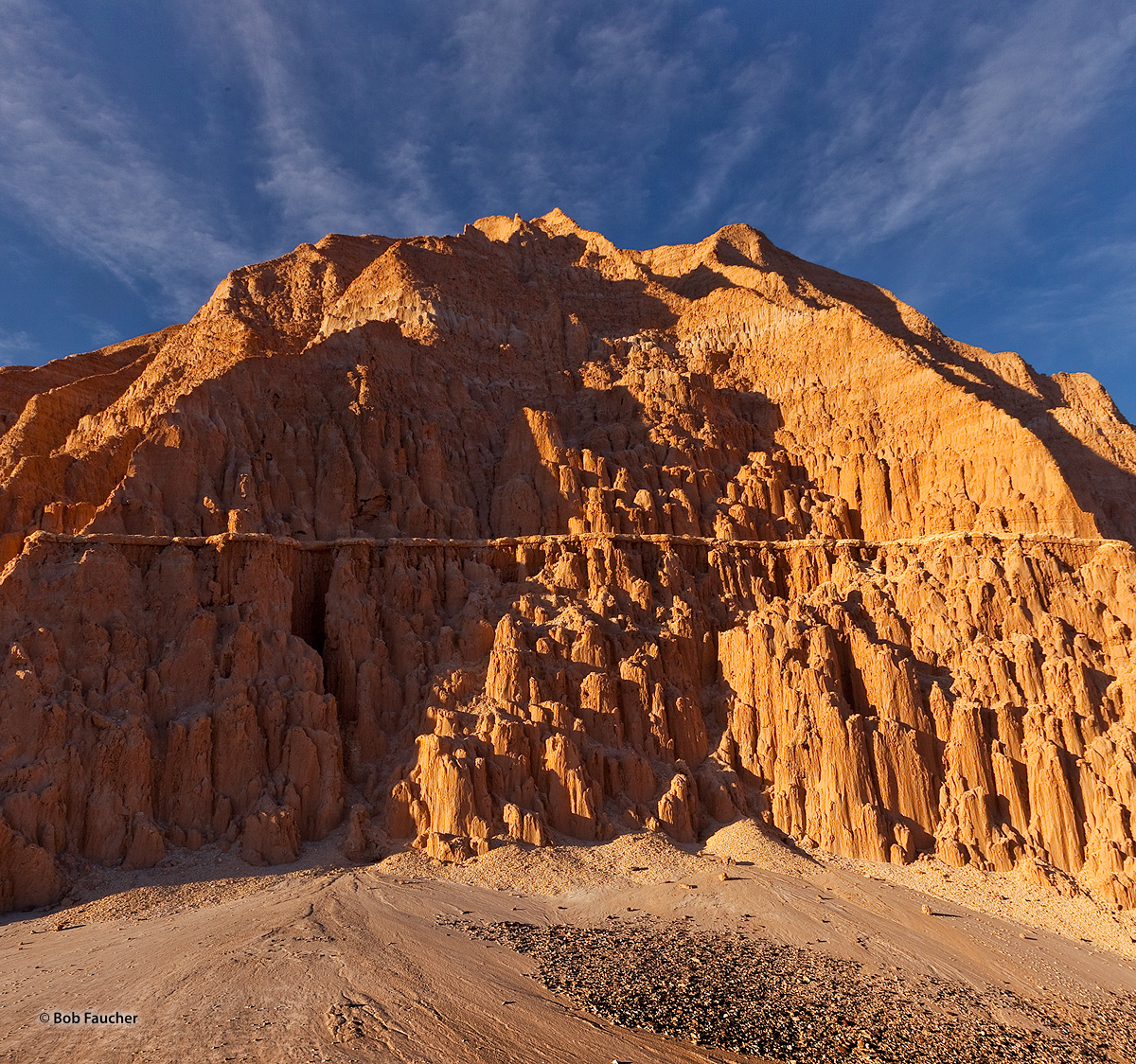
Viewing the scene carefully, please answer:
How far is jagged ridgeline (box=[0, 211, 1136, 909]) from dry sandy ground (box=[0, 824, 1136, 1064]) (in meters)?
1.97

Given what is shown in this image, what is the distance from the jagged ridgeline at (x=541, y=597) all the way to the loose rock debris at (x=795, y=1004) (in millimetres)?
9151

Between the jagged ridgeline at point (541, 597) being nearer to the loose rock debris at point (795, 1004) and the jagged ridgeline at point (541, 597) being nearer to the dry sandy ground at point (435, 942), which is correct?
the dry sandy ground at point (435, 942)

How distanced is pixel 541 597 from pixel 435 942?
22928mm

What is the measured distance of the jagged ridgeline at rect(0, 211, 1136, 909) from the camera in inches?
1352

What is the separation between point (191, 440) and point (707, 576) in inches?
1334

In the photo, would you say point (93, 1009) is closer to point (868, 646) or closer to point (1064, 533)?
point (868, 646)

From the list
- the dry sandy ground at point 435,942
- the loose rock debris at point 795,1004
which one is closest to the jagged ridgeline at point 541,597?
Result: the dry sandy ground at point 435,942

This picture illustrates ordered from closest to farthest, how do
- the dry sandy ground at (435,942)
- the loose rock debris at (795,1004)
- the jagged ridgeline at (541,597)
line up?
the dry sandy ground at (435,942) < the loose rock debris at (795,1004) < the jagged ridgeline at (541,597)

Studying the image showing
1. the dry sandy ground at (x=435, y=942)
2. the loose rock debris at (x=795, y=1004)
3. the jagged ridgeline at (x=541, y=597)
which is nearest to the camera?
the dry sandy ground at (x=435, y=942)

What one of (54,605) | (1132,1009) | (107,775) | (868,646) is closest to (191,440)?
(54,605)

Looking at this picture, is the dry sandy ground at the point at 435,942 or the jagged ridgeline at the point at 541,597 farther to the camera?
the jagged ridgeline at the point at 541,597

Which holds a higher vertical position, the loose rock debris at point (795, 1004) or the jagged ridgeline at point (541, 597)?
the jagged ridgeline at point (541, 597)

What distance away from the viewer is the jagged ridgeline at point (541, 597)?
34.3 m

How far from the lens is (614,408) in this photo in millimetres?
62312
